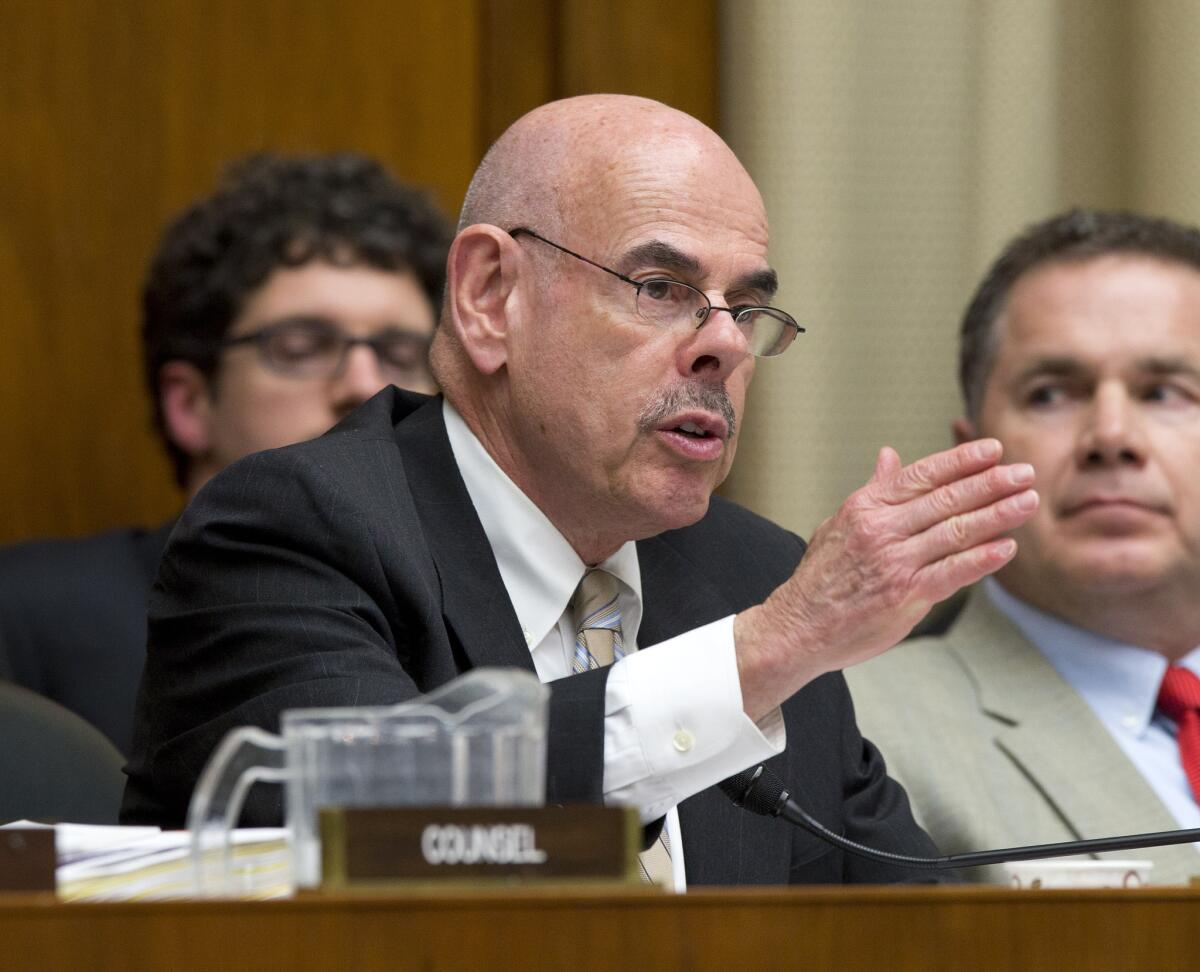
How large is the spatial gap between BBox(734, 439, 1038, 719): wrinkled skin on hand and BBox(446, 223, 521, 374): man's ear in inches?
20.7

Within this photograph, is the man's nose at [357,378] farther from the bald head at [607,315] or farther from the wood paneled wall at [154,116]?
the bald head at [607,315]

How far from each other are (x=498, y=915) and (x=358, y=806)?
0.09m

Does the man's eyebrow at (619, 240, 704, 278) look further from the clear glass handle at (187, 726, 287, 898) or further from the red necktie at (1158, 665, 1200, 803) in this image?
the red necktie at (1158, 665, 1200, 803)

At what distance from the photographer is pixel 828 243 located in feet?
8.98

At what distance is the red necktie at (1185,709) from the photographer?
225 cm

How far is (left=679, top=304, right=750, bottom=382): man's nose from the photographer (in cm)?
164

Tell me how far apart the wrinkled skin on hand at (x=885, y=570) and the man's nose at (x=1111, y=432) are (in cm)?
102

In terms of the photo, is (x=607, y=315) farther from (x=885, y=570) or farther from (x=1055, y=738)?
(x=1055, y=738)

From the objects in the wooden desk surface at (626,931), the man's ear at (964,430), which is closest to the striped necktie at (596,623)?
the wooden desk surface at (626,931)

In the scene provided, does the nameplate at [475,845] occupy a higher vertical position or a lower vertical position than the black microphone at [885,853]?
lower

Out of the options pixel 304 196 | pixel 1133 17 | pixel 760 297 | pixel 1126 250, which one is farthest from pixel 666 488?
pixel 1133 17

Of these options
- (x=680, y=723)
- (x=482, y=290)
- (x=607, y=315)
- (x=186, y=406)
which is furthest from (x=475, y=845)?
(x=186, y=406)

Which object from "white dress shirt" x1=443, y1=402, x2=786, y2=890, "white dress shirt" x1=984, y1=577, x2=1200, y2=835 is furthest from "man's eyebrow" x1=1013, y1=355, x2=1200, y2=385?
"white dress shirt" x1=443, y1=402, x2=786, y2=890

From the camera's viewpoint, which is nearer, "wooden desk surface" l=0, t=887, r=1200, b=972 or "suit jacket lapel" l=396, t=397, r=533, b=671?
"wooden desk surface" l=0, t=887, r=1200, b=972
